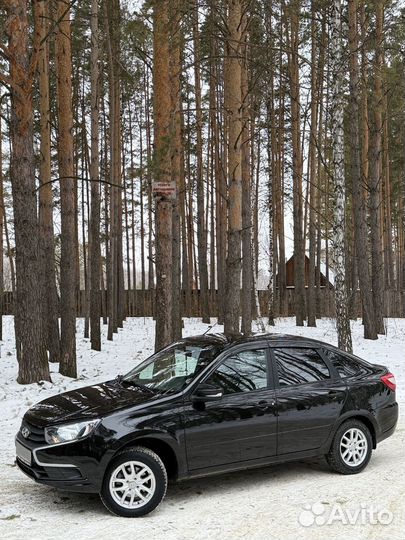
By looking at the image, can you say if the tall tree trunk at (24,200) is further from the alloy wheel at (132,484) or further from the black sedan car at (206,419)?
the alloy wheel at (132,484)

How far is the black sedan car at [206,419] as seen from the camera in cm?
490

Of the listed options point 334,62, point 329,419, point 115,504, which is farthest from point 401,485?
point 334,62

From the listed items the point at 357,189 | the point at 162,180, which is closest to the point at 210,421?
the point at 162,180

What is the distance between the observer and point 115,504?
16.0 feet

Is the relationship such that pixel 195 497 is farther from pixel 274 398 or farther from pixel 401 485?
pixel 401 485

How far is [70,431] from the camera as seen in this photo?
4926mm

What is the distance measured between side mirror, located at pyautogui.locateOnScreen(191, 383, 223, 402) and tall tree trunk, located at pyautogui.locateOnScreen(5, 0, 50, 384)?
615 centimetres

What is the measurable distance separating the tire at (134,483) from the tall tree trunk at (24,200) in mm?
6198

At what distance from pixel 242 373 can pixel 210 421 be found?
0.68 m

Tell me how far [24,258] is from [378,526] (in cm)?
795

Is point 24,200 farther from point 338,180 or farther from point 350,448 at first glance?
point 350,448

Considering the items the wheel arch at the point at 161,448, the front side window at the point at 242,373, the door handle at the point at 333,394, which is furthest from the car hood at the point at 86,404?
the door handle at the point at 333,394
